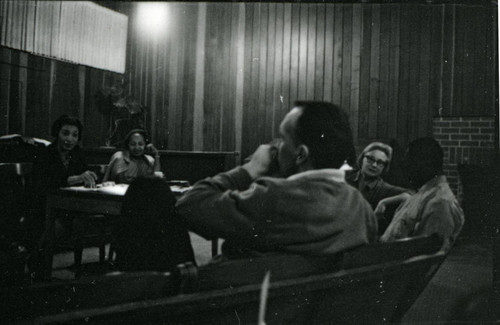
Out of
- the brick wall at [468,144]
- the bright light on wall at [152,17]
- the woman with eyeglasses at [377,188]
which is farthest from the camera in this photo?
the woman with eyeglasses at [377,188]

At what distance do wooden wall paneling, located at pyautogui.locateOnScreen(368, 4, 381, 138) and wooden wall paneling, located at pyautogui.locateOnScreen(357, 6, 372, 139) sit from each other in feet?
0.08

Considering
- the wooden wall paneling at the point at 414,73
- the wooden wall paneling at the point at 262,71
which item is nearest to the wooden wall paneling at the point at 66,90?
the wooden wall paneling at the point at 262,71

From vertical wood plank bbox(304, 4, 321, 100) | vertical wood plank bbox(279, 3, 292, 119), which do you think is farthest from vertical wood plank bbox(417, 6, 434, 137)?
vertical wood plank bbox(279, 3, 292, 119)

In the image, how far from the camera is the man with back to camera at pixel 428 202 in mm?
1516

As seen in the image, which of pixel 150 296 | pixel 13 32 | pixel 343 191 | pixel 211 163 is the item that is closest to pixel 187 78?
pixel 211 163

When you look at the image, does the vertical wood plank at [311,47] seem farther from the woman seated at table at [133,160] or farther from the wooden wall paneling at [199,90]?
the woman seated at table at [133,160]

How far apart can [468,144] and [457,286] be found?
1.32m

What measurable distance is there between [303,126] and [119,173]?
1561 millimetres

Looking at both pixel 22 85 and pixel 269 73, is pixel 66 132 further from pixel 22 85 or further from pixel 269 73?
pixel 269 73

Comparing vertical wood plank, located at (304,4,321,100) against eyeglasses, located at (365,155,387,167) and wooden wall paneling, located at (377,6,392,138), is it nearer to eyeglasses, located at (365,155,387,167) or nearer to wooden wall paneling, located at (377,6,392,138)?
wooden wall paneling, located at (377,6,392,138)

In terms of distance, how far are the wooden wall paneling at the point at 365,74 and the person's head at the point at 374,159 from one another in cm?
16

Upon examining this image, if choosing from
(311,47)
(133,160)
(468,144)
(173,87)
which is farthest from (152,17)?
(468,144)

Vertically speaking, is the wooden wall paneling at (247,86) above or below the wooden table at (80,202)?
above

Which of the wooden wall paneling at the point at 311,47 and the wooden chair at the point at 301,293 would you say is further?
the wooden wall paneling at the point at 311,47
